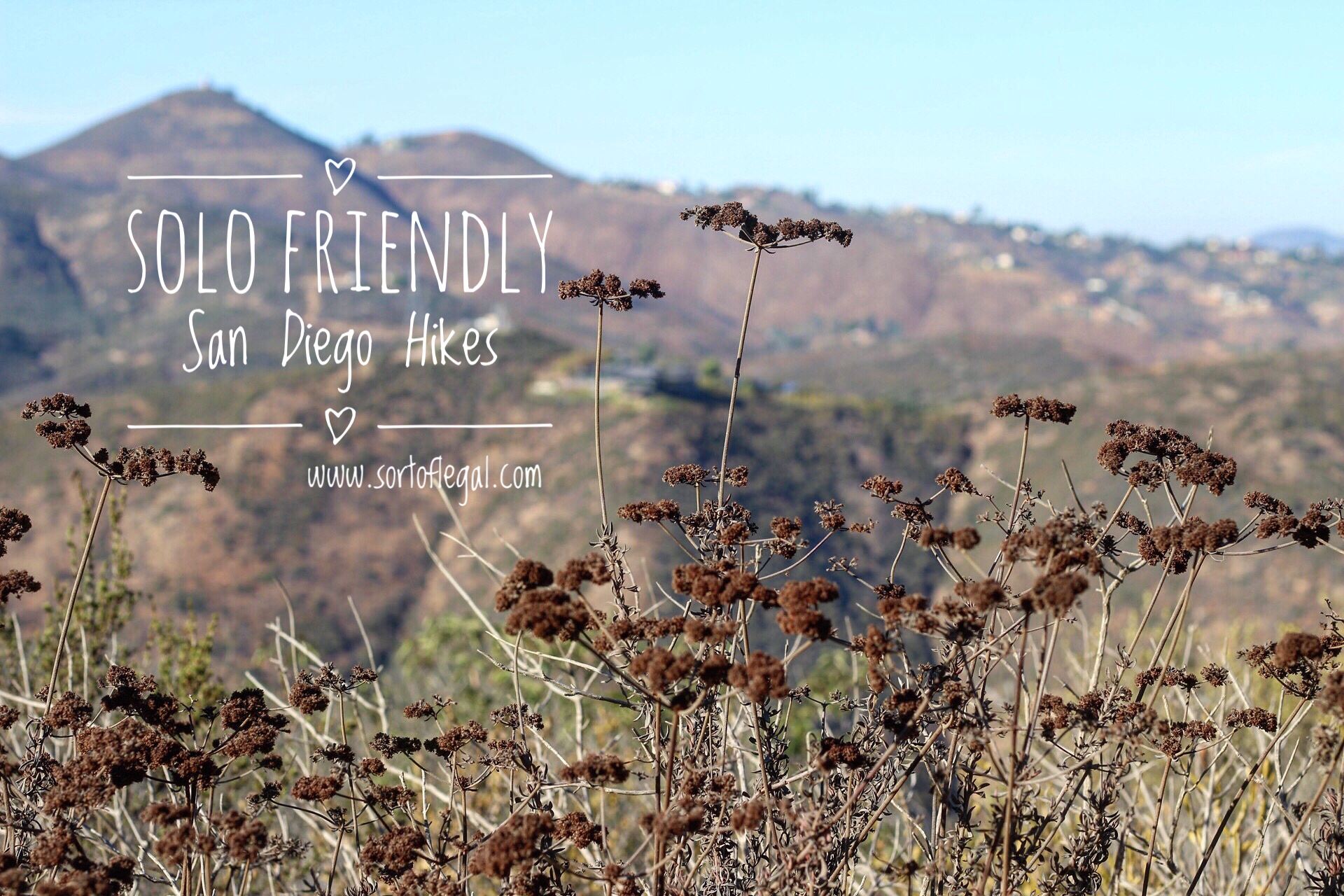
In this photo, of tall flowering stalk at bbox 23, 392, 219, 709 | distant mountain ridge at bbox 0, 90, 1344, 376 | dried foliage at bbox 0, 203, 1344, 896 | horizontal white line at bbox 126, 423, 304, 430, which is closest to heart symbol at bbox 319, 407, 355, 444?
horizontal white line at bbox 126, 423, 304, 430

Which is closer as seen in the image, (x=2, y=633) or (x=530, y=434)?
(x=2, y=633)

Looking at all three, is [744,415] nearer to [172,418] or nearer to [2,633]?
[172,418]

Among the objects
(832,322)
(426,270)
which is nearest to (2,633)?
(426,270)

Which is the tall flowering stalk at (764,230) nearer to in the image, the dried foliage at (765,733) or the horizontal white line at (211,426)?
the dried foliage at (765,733)

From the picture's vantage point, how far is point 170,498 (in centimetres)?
5159

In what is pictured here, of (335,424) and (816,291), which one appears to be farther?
(816,291)

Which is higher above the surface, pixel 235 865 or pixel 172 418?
pixel 235 865

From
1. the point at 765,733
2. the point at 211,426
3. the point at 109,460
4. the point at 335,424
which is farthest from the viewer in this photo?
the point at 335,424

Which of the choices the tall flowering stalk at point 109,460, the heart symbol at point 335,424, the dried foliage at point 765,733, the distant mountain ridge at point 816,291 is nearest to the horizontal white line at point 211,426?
the heart symbol at point 335,424

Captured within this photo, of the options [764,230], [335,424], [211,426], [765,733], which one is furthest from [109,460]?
[335,424]

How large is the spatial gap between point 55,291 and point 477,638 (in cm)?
13182

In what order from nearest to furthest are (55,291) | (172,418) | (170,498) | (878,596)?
(878,596) < (170,498) < (172,418) < (55,291)

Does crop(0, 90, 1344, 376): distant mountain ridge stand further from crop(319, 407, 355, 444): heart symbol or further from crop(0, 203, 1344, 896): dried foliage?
crop(0, 203, 1344, 896): dried foliage

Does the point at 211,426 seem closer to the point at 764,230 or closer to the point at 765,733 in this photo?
the point at 764,230
